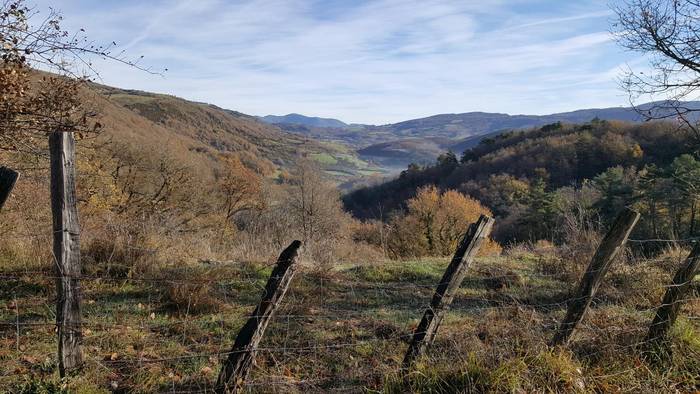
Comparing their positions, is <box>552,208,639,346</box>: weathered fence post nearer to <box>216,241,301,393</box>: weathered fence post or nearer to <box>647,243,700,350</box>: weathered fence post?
<box>647,243,700,350</box>: weathered fence post

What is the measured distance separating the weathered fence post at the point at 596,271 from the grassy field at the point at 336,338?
154mm

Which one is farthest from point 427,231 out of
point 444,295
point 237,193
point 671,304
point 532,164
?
point 532,164

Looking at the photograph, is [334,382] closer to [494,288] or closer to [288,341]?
[288,341]

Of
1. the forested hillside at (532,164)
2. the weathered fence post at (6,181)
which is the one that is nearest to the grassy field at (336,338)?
the weathered fence post at (6,181)

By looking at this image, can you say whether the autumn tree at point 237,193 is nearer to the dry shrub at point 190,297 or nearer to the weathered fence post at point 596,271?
the dry shrub at point 190,297

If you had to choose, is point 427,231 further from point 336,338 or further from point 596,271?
point 596,271

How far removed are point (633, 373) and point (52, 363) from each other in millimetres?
4855

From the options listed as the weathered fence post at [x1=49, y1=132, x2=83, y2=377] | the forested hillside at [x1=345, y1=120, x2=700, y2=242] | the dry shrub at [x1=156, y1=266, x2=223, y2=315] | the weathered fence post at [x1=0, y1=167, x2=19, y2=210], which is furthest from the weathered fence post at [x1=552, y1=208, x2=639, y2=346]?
the forested hillside at [x1=345, y1=120, x2=700, y2=242]

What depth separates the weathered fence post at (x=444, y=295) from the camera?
3779 mm

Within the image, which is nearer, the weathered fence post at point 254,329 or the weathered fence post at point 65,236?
the weathered fence post at point 65,236

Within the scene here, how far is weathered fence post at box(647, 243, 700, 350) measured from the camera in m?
4.12

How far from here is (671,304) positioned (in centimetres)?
412

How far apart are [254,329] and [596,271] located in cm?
288

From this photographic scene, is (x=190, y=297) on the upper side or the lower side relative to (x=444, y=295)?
lower
